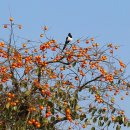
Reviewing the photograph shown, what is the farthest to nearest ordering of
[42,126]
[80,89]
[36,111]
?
[80,89], [42,126], [36,111]

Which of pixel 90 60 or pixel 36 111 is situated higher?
pixel 90 60

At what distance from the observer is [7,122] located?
7.84 m

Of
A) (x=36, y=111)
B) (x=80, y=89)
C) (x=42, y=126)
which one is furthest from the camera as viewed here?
(x=80, y=89)

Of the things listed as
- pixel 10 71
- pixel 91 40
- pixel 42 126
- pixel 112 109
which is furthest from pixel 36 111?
pixel 91 40

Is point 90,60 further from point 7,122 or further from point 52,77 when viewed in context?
point 7,122

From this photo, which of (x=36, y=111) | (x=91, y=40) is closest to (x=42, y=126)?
(x=36, y=111)

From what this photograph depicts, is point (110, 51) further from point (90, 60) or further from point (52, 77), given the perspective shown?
point (52, 77)

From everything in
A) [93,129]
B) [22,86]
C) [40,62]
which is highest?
[40,62]

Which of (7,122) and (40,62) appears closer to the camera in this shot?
(7,122)

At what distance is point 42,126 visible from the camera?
7.97 meters

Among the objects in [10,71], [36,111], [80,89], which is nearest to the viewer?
[36,111]

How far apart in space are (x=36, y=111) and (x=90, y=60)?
2.42 m

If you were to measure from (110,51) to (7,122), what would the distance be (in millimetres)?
3175

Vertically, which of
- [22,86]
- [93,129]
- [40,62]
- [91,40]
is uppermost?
[91,40]
